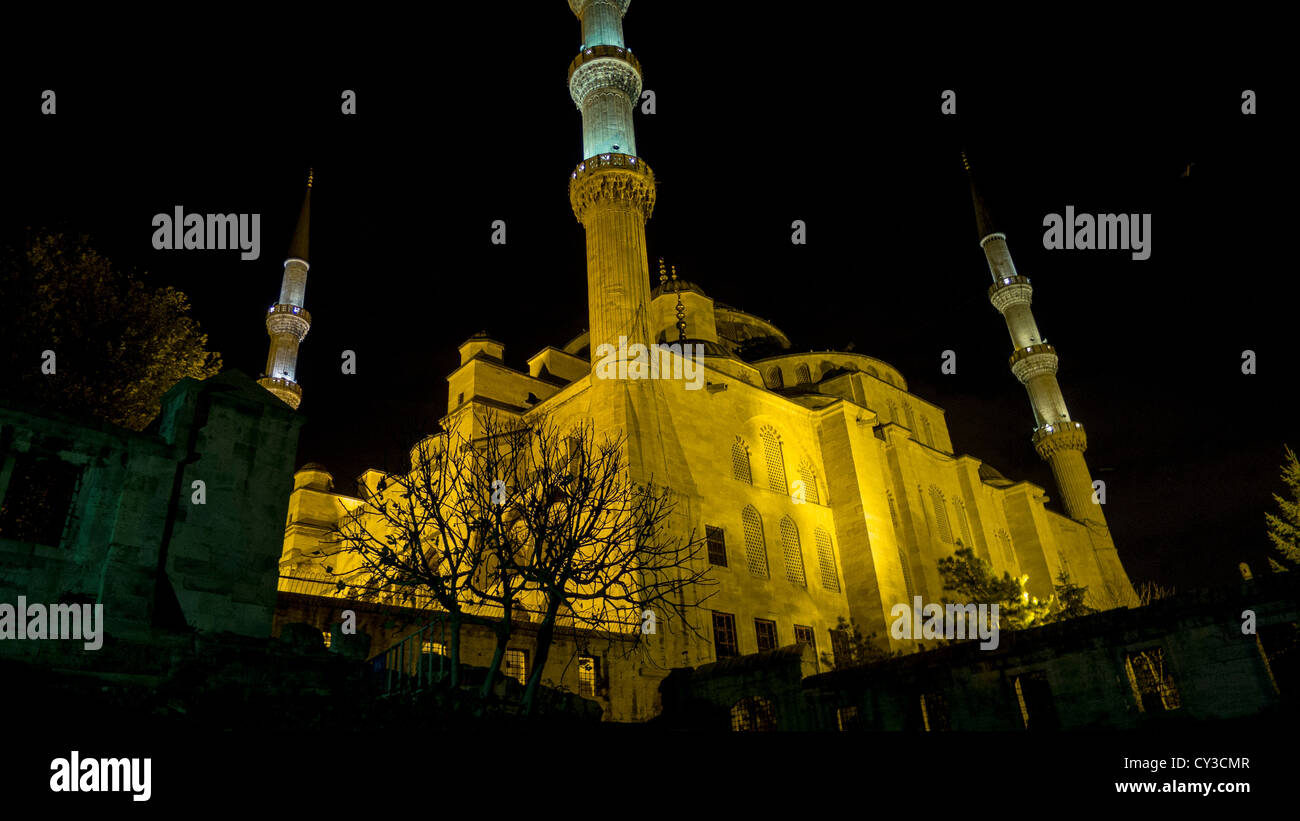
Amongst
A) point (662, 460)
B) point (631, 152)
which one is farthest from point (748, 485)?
point (631, 152)

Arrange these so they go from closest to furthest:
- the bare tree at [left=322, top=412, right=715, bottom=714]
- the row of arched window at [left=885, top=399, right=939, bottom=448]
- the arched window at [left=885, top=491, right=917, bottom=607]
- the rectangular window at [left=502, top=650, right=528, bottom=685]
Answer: the bare tree at [left=322, top=412, right=715, bottom=714] < the rectangular window at [left=502, top=650, right=528, bottom=685] < the arched window at [left=885, top=491, right=917, bottom=607] < the row of arched window at [left=885, top=399, right=939, bottom=448]

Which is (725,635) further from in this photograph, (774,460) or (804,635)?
(774,460)

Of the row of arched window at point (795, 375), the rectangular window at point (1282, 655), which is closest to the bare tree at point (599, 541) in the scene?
the rectangular window at point (1282, 655)

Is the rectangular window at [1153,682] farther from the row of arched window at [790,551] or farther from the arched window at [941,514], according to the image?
the arched window at [941,514]

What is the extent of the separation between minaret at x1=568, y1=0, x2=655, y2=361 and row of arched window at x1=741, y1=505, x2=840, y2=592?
7267 millimetres

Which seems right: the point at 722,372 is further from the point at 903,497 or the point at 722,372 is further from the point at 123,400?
the point at 123,400

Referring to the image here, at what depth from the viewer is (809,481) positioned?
29203 mm

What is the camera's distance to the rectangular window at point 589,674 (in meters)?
17.7

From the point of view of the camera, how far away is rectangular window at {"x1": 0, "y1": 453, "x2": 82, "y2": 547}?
9586 mm

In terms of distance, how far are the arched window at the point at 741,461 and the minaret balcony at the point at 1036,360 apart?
26189 millimetres

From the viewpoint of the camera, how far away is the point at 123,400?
1672cm

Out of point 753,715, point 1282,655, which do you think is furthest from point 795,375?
point 1282,655

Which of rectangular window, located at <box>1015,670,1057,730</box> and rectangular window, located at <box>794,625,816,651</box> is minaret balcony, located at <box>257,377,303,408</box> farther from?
rectangular window, located at <box>1015,670,1057,730</box>

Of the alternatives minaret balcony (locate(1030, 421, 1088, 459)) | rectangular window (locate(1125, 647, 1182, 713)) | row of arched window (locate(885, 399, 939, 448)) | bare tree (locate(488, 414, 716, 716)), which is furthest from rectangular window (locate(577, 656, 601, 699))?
minaret balcony (locate(1030, 421, 1088, 459))
